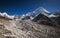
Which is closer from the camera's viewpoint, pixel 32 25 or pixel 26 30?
pixel 26 30

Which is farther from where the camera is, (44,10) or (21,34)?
(44,10)

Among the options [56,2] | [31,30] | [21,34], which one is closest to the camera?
[21,34]

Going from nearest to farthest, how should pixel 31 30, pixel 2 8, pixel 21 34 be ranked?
1. pixel 21 34
2. pixel 31 30
3. pixel 2 8

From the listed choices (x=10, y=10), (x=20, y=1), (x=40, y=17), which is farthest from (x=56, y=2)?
(x=10, y=10)

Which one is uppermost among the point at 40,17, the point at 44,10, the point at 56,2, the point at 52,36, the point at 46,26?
the point at 56,2

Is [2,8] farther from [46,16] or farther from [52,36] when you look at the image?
[52,36]
